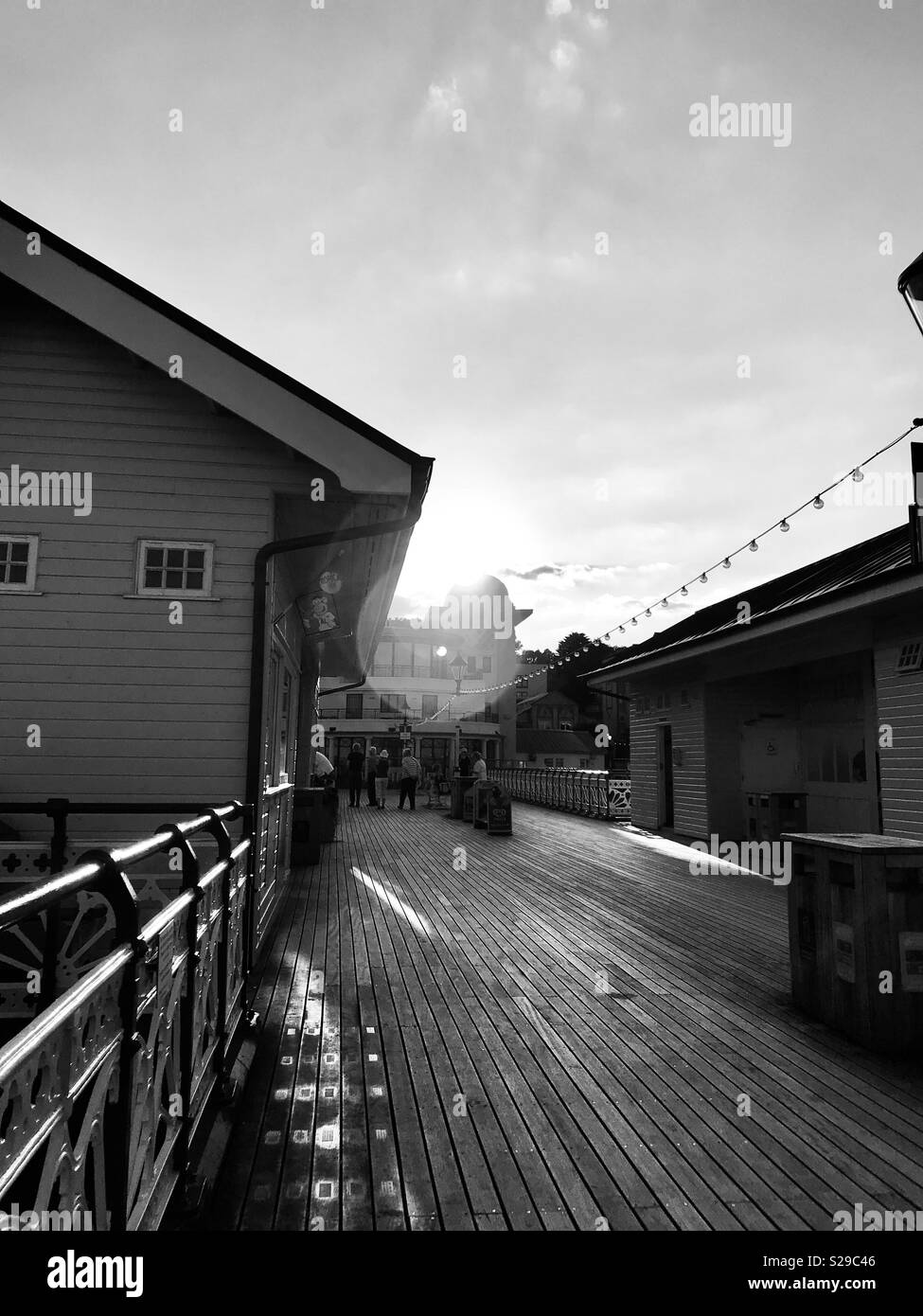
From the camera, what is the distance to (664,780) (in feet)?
57.0

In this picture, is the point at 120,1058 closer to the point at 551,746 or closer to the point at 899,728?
the point at 899,728

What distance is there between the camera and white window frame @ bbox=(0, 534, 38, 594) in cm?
625

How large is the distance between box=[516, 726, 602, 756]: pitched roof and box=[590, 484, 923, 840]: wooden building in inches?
1531

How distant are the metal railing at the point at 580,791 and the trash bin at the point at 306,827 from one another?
6.66 metres

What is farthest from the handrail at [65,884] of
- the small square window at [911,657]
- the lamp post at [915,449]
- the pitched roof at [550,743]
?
the pitched roof at [550,743]

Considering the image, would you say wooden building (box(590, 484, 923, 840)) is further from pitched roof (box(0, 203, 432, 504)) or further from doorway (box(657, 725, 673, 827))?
pitched roof (box(0, 203, 432, 504))

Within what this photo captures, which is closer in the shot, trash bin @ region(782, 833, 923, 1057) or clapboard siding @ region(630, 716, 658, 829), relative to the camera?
trash bin @ region(782, 833, 923, 1057)

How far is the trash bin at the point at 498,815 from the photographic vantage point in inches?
624

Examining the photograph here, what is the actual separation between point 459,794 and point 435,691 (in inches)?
1096

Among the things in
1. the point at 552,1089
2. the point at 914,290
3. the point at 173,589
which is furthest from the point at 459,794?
the point at 552,1089

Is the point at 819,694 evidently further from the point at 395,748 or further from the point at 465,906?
the point at 395,748

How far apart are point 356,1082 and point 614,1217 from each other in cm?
154

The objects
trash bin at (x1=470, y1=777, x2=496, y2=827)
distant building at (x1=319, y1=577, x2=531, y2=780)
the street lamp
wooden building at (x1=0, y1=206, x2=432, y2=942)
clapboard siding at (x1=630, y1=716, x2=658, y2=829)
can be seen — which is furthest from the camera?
distant building at (x1=319, y1=577, x2=531, y2=780)

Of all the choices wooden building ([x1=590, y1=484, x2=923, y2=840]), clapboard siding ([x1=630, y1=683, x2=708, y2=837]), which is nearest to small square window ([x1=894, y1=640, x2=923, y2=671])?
wooden building ([x1=590, y1=484, x2=923, y2=840])
